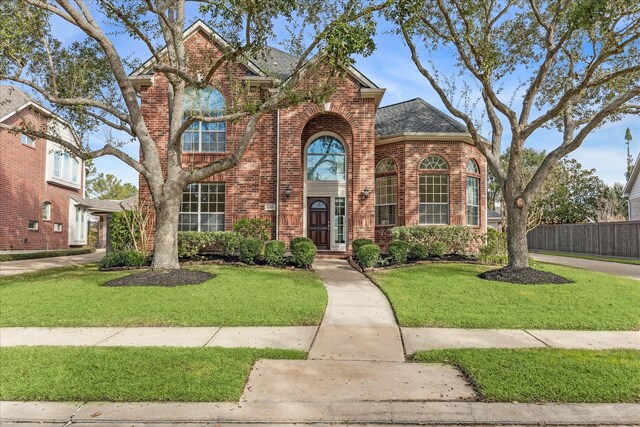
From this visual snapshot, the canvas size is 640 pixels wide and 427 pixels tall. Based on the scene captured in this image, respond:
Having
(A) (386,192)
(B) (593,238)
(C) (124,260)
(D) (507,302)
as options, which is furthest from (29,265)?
(B) (593,238)

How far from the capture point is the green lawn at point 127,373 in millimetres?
3623

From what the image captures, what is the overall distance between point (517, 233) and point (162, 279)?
30.0 ft

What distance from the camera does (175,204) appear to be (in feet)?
34.3

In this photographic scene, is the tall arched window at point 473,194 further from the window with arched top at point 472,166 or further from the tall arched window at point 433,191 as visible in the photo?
the tall arched window at point 433,191

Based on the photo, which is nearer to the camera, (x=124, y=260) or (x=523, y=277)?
(x=523, y=277)

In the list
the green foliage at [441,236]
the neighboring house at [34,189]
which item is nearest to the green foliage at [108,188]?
the neighboring house at [34,189]

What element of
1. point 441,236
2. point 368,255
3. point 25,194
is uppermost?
point 25,194

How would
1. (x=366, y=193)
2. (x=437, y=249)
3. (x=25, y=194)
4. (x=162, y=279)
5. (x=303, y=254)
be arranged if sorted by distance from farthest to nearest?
(x=25, y=194)
(x=366, y=193)
(x=437, y=249)
(x=303, y=254)
(x=162, y=279)

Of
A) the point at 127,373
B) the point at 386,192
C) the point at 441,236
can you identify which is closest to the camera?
the point at 127,373

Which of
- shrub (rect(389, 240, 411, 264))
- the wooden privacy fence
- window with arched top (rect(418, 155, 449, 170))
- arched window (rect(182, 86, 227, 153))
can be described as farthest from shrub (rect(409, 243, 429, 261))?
the wooden privacy fence

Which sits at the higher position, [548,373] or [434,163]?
[434,163]

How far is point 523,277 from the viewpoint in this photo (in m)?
→ 9.85

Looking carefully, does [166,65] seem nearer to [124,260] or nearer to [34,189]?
[124,260]

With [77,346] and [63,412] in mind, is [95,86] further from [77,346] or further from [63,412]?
[63,412]
